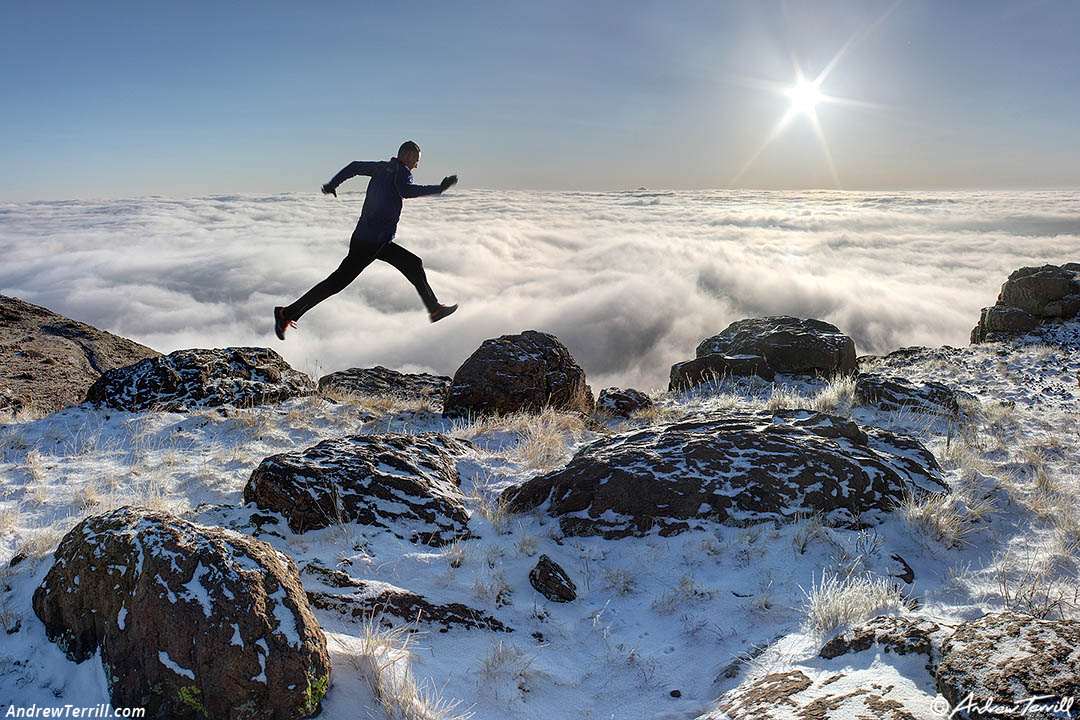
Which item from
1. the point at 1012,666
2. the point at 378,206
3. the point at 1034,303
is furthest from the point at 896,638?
the point at 1034,303

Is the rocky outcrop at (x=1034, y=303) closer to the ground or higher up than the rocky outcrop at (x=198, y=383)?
higher up

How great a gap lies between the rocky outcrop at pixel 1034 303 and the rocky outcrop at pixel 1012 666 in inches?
647

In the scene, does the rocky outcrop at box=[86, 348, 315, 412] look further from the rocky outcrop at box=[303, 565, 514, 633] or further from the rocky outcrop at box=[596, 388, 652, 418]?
the rocky outcrop at box=[303, 565, 514, 633]

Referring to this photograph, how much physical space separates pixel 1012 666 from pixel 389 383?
12.0m

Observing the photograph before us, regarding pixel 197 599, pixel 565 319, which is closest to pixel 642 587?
pixel 197 599

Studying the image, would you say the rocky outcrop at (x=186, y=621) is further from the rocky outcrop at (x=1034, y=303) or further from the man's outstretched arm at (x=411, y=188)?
the rocky outcrop at (x=1034, y=303)

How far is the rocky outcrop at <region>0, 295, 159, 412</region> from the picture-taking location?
852 centimetres

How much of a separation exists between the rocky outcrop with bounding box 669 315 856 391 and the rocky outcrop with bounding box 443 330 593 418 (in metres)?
3.30

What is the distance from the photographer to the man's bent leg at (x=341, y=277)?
7.13m

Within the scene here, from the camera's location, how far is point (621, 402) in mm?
10109

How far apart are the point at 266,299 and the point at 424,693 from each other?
5401 inches

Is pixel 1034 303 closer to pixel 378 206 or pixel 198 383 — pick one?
pixel 378 206

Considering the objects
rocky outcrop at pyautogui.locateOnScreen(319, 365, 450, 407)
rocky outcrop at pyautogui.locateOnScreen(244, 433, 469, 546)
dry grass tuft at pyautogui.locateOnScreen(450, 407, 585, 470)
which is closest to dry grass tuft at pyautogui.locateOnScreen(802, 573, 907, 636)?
rocky outcrop at pyautogui.locateOnScreen(244, 433, 469, 546)

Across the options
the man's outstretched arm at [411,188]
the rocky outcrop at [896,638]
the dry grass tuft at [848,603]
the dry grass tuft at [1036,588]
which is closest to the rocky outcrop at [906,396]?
the dry grass tuft at [1036,588]
